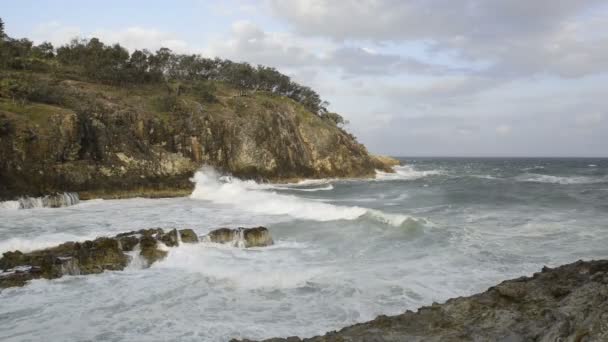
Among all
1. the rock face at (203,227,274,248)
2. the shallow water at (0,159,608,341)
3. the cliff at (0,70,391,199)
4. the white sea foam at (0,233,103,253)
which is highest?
the cliff at (0,70,391,199)

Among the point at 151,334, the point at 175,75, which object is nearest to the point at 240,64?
the point at 175,75

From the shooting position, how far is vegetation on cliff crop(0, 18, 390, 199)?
2925 centimetres

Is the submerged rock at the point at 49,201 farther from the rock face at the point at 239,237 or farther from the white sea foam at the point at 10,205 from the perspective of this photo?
the rock face at the point at 239,237

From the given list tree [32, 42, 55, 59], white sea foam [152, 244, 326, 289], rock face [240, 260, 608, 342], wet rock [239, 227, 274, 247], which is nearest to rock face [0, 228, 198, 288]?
white sea foam [152, 244, 326, 289]

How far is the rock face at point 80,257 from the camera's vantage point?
12875 mm

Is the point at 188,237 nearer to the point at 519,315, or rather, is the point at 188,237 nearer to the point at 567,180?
the point at 519,315

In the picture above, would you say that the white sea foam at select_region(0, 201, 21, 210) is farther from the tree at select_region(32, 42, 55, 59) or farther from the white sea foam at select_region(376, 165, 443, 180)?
the white sea foam at select_region(376, 165, 443, 180)

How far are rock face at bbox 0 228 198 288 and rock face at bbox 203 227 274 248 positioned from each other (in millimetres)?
1698

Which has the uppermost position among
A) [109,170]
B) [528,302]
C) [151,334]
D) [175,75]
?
[175,75]

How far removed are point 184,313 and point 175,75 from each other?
54.1 meters

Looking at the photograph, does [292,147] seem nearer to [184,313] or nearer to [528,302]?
[184,313]

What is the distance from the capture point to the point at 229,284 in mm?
12789

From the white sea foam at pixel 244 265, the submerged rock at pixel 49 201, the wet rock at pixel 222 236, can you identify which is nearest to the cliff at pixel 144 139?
the submerged rock at pixel 49 201

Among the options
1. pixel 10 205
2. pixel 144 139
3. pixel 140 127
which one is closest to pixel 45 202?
pixel 10 205
